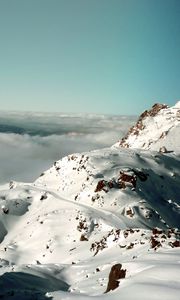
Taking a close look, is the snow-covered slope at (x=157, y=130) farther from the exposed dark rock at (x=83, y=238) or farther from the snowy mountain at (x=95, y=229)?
the exposed dark rock at (x=83, y=238)

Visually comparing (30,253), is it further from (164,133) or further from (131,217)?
(164,133)

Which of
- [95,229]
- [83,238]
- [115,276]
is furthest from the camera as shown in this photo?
[95,229]

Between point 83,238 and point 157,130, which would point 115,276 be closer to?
point 83,238

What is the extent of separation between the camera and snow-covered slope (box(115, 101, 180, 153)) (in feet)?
480

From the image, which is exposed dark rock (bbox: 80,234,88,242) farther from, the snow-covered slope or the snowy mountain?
the snow-covered slope

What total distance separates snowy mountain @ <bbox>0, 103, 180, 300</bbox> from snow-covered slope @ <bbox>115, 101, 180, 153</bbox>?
32.2 m

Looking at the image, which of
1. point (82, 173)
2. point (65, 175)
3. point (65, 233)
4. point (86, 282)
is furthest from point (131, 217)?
point (86, 282)

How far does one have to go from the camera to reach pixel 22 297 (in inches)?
967

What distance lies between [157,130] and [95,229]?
101128mm

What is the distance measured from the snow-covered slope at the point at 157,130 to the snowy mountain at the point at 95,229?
3224 cm

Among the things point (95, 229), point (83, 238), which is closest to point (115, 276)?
point (83, 238)

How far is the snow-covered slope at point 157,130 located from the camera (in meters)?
146

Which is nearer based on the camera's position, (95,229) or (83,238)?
(83,238)

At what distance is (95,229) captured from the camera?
64.8 metres
